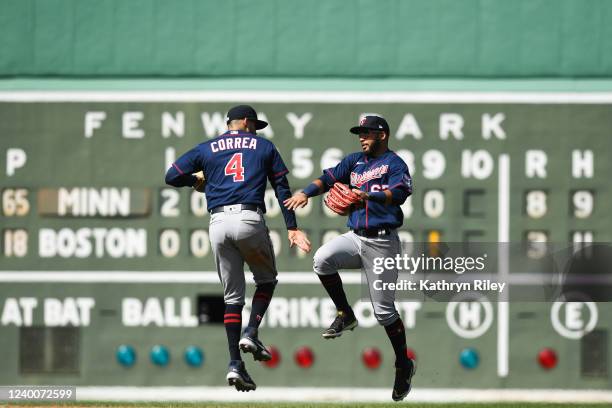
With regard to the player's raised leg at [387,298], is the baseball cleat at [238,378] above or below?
below

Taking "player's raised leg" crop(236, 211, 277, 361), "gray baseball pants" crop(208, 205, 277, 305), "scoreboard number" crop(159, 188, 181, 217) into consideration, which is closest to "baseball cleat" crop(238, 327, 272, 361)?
"player's raised leg" crop(236, 211, 277, 361)

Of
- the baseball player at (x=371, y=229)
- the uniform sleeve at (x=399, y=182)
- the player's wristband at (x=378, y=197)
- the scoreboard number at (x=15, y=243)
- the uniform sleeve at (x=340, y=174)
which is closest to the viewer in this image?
the player's wristband at (x=378, y=197)

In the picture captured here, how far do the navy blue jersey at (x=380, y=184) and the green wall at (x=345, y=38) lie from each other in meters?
4.00

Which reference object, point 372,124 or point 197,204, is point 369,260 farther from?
point 197,204

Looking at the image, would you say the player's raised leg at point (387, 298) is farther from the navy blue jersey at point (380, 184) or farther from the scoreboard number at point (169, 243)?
the scoreboard number at point (169, 243)

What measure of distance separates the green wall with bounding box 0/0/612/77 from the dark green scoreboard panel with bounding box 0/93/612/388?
50cm

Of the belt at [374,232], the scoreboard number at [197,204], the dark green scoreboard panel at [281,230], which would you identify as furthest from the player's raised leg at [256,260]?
the scoreboard number at [197,204]

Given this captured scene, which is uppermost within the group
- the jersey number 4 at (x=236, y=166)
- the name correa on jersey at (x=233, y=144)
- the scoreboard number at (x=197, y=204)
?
the name correa on jersey at (x=233, y=144)

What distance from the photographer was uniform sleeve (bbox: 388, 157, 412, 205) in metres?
12.8

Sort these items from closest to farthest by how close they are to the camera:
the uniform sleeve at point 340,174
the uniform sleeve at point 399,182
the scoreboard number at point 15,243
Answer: the uniform sleeve at point 399,182, the uniform sleeve at point 340,174, the scoreboard number at point 15,243

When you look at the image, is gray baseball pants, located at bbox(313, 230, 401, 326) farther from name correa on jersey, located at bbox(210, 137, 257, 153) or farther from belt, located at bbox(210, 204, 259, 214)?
name correa on jersey, located at bbox(210, 137, 257, 153)

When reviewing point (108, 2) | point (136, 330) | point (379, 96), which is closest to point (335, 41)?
point (379, 96)

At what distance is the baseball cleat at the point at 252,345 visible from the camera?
41.2 ft

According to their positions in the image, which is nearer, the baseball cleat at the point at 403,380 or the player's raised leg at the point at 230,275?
the player's raised leg at the point at 230,275
